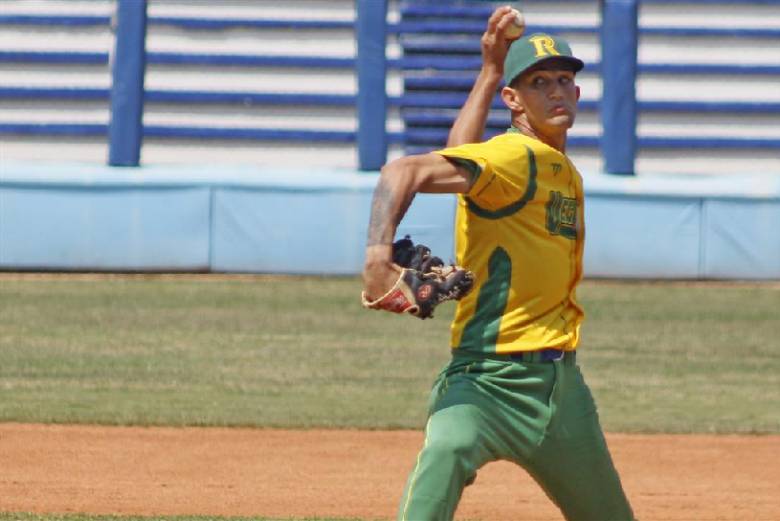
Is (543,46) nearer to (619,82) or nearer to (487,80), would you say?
(487,80)

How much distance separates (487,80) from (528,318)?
988 millimetres

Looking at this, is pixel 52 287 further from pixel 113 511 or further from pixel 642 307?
pixel 113 511

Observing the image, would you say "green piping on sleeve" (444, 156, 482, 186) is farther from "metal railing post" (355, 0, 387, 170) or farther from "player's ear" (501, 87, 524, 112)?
"metal railing post" (355, 0, 387, 170)

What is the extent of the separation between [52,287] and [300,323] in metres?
3.11

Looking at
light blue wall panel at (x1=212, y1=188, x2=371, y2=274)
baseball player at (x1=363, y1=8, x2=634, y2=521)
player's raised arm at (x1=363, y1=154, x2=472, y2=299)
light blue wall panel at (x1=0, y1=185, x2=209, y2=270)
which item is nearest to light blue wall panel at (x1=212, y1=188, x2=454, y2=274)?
light blue wall panel at (x1=212, y1=188, x2=371, y2=274)

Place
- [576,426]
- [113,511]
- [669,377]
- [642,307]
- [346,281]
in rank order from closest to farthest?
[576,426] → [113,511] → [669,377] → [642,307] → [346,281]

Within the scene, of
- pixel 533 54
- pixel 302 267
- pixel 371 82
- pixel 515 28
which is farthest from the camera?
pixel 371 82

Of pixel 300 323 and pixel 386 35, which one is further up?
pixel 386 35

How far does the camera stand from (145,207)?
53.1 ft

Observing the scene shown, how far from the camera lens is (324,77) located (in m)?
19.9

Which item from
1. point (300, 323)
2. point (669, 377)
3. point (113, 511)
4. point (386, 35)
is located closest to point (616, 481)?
point (113, 511)

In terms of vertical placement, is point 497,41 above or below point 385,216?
above

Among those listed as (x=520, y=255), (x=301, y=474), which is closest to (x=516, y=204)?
(x=520, y=255)

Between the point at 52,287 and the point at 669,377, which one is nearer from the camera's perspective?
the point at 669,377
